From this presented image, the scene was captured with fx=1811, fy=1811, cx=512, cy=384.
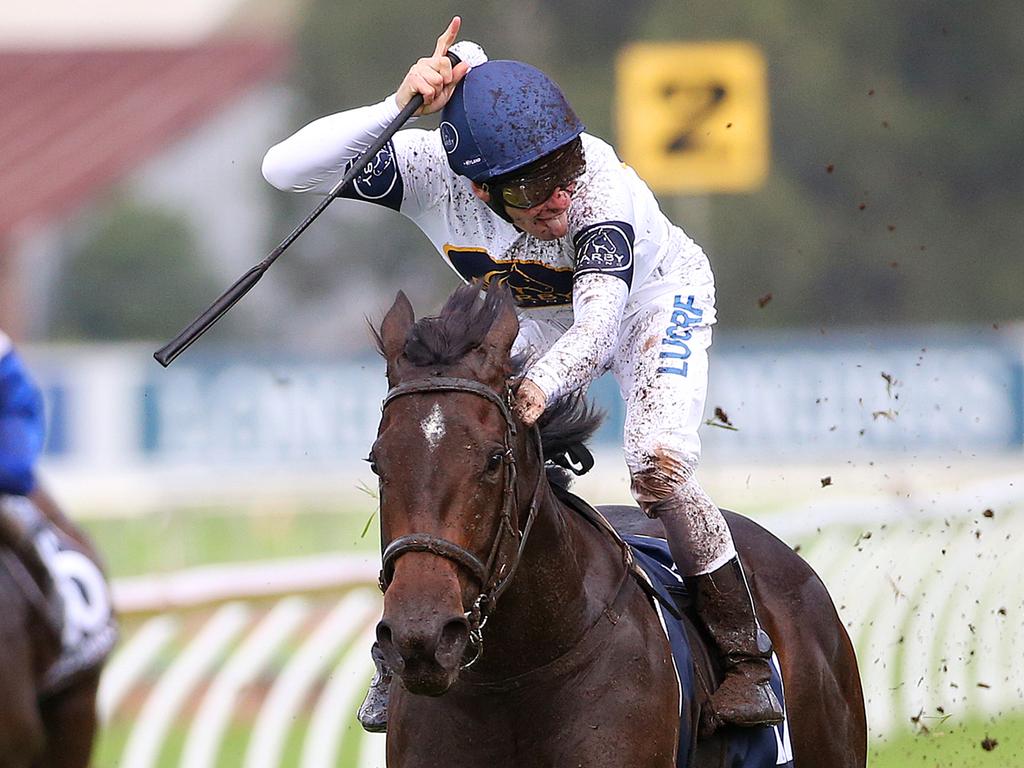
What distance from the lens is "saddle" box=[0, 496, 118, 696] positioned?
5309 mm

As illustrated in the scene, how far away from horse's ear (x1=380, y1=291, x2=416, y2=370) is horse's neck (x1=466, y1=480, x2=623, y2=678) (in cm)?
44

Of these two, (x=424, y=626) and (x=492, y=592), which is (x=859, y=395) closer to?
(x=492, y=592)

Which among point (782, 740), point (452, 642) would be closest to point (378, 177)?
point (452, 642)

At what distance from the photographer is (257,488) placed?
15.5 m

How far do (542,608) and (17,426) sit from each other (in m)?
2.07

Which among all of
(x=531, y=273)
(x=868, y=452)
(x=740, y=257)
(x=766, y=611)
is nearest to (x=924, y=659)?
(x=766, y=611)

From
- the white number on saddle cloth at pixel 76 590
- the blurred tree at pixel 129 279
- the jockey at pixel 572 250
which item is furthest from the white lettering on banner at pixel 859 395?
the blurred tree at pixel 129 279

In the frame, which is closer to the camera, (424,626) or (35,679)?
(424,626)

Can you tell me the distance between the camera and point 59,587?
5430mm

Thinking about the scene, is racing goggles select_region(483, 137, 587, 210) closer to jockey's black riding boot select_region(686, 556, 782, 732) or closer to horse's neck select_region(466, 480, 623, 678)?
horse's neck select_region(466, 480, 623, 678)

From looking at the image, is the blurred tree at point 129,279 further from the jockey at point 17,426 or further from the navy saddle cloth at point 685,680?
the navy saddle cloth at point 685,680

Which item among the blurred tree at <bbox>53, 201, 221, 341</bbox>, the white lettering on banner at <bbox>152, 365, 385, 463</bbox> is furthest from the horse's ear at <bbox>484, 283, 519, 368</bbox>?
the blurred tree at <bbox>53, 201, 221, 341</bbox>

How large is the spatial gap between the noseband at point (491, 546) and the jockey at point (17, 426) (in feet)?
6.46

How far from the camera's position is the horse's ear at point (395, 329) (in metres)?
3.69
